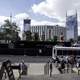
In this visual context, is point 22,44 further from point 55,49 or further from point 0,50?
point 55,49

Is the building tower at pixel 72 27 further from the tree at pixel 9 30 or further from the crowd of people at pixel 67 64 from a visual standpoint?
the tree at pixel 9 30

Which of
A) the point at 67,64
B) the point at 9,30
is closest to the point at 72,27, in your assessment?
the point at 67,64

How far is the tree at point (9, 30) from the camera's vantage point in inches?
4225

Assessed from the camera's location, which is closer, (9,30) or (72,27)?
(72,27)

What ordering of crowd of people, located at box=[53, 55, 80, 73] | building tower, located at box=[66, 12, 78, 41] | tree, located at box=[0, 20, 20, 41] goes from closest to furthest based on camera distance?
crowd of people, located at box=[53, 55, 80, 73]
building tower, located at box=[66, 12, 78, 41]
tree, located at box=[0, 20, 20, 41]

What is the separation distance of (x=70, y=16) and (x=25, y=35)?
5704cm

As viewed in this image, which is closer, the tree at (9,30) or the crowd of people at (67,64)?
the crowd of people at (67,64)

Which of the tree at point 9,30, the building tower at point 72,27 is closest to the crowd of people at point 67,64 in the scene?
the building tower at point 72,27

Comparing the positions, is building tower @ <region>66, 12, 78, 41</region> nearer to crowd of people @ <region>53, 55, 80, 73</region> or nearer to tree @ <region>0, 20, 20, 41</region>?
crowd of people @ <region>53, 55, 80, 73</region>

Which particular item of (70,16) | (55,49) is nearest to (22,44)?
(70,16)

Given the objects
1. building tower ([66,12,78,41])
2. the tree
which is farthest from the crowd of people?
the tree

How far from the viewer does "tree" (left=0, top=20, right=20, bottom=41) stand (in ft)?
352

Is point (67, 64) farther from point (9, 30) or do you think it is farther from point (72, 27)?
point (9, 30)

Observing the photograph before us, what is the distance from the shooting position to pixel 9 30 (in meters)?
109
